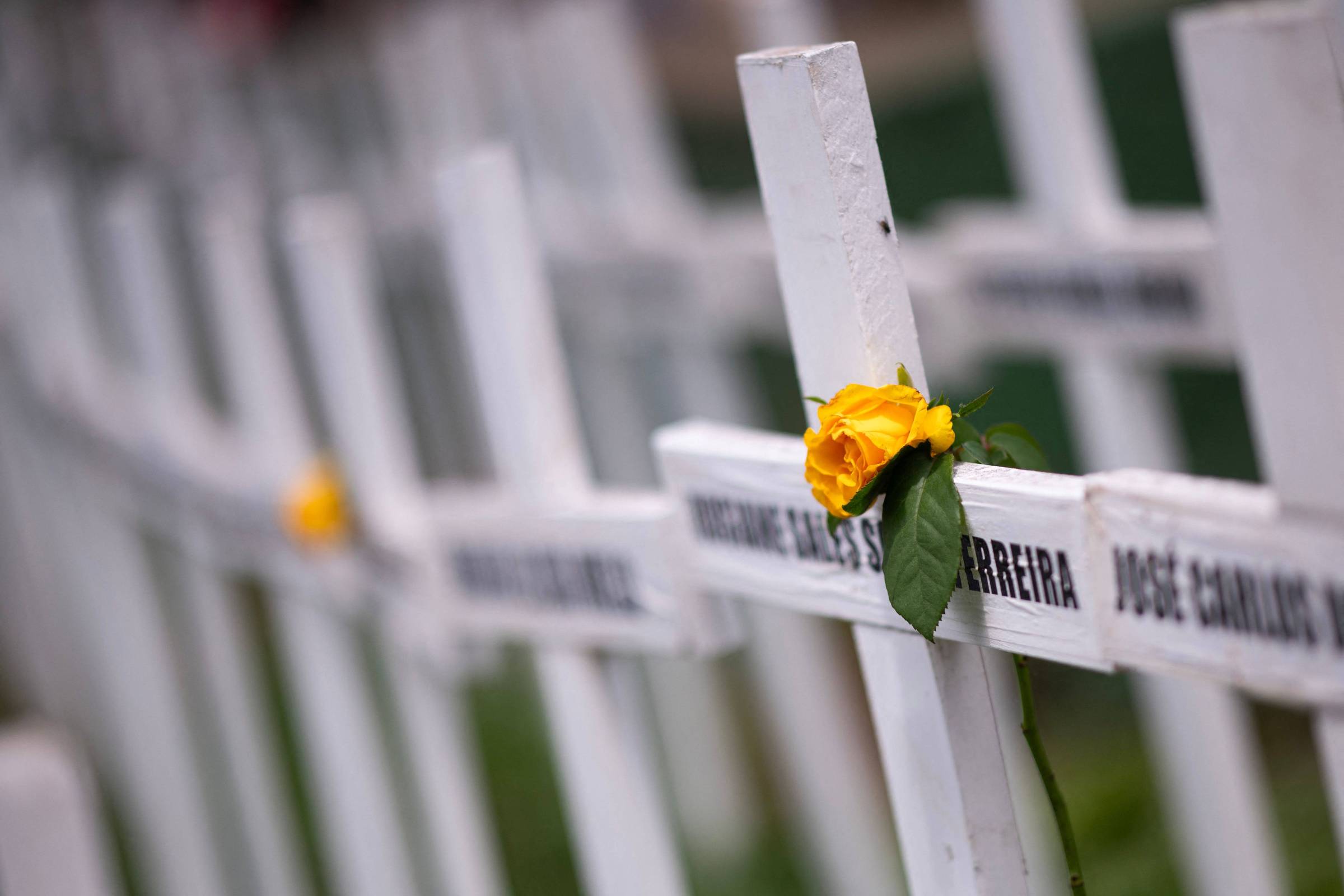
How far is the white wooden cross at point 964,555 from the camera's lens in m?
0.61

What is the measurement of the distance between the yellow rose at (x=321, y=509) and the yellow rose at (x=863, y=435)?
92cm

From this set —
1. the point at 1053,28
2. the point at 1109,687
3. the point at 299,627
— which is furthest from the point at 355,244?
the point at 1109,687

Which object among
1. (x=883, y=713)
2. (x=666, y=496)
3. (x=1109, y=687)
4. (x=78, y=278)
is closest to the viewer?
(x=883, y=713)

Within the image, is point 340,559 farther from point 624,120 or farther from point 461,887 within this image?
point 624,120

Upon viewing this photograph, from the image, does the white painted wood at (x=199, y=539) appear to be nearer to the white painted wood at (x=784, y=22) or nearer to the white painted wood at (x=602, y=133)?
the white painted wood at (x=602, y=133)

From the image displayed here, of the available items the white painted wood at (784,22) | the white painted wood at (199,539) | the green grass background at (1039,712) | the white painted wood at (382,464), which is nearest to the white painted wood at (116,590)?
the white painted wood at (199,539)

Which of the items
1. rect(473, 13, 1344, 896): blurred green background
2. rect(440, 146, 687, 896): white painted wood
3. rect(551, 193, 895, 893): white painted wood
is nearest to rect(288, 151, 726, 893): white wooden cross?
rect(440, 146, 687, 896): white painted wood

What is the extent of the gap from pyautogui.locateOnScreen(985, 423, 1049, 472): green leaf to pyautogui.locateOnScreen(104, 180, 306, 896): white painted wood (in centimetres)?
127

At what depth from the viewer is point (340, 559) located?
1.52m

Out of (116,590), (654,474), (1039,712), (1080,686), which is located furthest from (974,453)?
(1039,712)

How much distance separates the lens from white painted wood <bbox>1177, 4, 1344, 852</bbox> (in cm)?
58

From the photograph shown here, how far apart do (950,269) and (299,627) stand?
2.93 feet

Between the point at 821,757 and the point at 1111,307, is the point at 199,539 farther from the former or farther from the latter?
the point at 1111,307

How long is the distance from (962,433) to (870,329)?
0.07 metres
